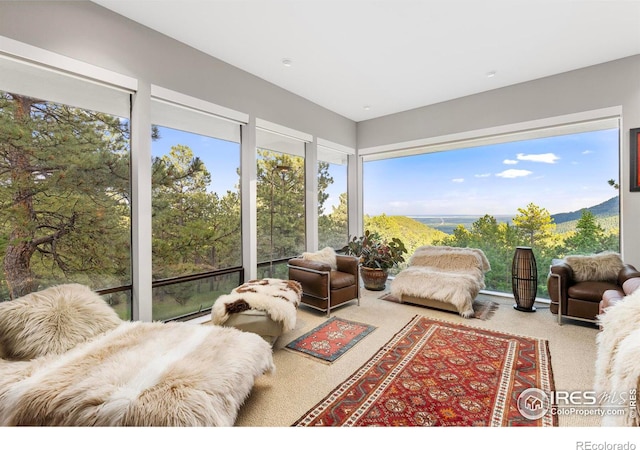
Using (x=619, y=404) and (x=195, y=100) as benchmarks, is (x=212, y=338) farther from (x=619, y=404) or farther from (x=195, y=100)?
(x=195, y=100)

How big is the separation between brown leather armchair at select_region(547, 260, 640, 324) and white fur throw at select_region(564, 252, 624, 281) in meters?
0.05

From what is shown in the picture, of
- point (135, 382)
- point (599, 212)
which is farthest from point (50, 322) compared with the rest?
point (599, 212)

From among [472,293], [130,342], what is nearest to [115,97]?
[130,342]

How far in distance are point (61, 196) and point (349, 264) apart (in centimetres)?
321

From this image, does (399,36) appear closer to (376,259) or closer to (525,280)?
(376,259)

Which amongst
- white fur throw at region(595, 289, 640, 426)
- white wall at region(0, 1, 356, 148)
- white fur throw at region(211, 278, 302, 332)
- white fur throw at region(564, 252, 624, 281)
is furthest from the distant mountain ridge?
white wall at region(0, 1, 356, 148)

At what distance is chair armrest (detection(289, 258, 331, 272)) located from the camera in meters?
3.60

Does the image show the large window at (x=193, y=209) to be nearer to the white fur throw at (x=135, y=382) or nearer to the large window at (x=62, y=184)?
the large window at (x=62, y=184)

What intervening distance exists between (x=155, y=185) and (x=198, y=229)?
0.69 m

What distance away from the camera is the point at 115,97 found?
275 cm

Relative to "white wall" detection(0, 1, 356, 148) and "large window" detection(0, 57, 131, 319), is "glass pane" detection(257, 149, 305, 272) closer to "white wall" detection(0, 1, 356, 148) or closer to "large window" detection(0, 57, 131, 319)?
"white wall" detection(0, 1, 356, 148)

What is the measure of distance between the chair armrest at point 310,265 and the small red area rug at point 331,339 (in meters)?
0.64
